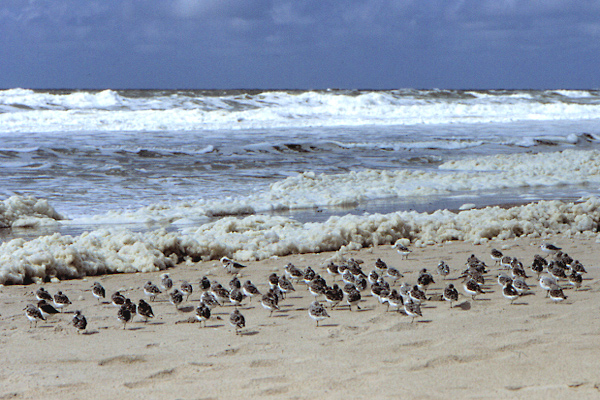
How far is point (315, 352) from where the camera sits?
461 cm

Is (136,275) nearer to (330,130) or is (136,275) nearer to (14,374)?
(14,374)

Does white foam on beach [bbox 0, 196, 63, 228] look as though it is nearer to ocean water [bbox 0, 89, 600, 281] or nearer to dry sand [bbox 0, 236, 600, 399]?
ocean water [bbox 0, 89, 600, 281]

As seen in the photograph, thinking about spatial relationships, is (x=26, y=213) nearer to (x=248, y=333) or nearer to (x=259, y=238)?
(x=259, y=238)

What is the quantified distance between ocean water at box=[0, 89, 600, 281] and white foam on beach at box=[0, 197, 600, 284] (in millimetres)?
44

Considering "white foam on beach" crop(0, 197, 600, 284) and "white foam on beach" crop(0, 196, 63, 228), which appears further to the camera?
"white foam on beach" crop(0, 196, 63, 228)

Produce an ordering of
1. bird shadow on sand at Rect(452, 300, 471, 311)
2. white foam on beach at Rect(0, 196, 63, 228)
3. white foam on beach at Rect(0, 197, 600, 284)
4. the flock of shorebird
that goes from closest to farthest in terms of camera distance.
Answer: the flock of shorebird → bird shadow on sand at Rect(452, 300, 471, 311) → white foam on beach at Rect(0, 197, 600, 284) → white foam on beach at Rect(0, 196, 63, 228)

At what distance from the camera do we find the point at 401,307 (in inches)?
222

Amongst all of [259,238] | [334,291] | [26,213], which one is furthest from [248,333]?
[26,213]

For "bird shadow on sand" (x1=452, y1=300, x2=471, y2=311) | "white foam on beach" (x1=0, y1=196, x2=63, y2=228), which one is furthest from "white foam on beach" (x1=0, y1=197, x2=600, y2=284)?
"bird shadow on sand" (x1=452, y1=300, x2=471, y2=311)

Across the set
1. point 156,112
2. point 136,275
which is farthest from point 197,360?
point 156,112

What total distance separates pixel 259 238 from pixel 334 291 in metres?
2.98

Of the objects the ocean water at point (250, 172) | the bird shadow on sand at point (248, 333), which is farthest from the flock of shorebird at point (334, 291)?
the ocean water at point (250, 172)

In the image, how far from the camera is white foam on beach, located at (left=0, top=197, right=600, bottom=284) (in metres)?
7.39

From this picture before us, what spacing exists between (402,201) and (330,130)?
1873 centimetres
